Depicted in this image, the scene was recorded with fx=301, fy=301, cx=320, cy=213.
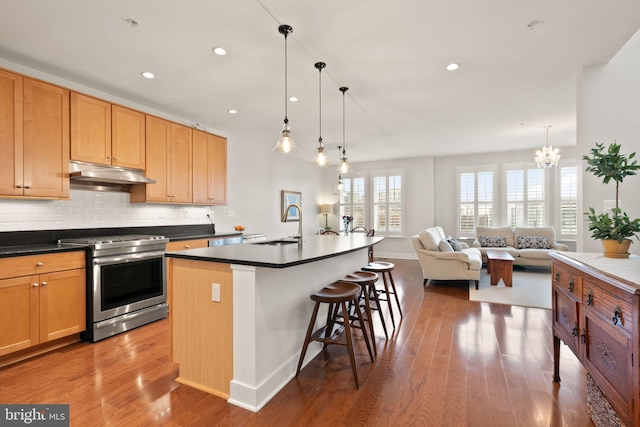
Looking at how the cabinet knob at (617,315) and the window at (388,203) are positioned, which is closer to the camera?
the cabinet knob at (617,315)

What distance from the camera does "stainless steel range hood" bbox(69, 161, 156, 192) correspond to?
3.13m

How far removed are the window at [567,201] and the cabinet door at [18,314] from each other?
891 cm

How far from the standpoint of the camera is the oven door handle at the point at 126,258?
9.83ft

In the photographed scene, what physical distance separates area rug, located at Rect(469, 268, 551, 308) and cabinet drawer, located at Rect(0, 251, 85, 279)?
4.81 m

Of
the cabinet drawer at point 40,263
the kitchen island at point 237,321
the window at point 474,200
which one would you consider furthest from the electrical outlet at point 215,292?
the window at point 474,200

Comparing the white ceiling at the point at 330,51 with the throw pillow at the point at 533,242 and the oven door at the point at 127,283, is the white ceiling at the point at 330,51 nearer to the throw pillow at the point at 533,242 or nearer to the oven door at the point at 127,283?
the oven door at the point at 127,283

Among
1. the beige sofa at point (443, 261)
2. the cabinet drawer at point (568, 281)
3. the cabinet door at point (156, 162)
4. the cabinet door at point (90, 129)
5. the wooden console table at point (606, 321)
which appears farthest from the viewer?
the beige sofa at point (443, 261)

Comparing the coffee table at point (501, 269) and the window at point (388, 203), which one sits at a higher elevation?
the window at point (388, 203)

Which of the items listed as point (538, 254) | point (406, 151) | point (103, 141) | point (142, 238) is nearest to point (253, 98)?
point (103, 141)

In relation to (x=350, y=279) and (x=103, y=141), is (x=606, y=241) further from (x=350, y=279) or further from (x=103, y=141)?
(x=103, y=141)

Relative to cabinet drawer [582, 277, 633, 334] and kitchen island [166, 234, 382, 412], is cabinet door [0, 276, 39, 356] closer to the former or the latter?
kitchen island [166, 234, 382, 412]

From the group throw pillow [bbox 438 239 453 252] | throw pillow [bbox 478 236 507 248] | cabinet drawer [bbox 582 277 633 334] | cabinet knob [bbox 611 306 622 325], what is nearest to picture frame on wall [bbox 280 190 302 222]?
throw pillow [bbox 438 239 453 252]

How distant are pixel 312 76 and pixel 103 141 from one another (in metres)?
2.43

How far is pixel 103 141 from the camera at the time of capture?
3363mm
